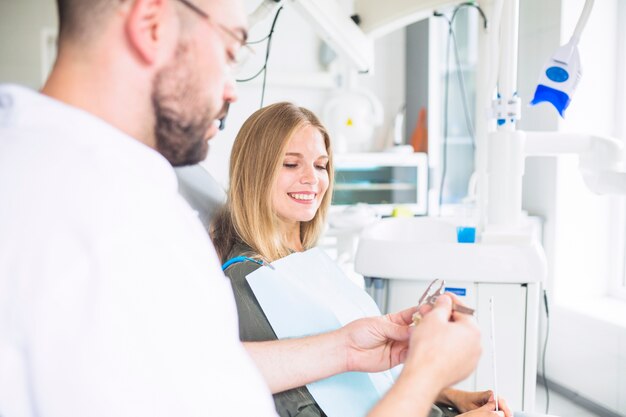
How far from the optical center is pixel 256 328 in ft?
3.32

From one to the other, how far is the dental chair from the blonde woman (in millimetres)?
37

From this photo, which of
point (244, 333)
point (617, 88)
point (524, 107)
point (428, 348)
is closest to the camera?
point (428, 348)

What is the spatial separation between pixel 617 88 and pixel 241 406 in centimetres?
228

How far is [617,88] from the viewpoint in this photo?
2.26m

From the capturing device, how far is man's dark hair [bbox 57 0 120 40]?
562 millimetres

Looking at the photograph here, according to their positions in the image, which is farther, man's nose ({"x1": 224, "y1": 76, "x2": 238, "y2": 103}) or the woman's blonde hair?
the woman's blonde hair

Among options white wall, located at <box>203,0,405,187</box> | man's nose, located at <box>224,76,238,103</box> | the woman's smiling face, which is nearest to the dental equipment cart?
the woman's smiling face

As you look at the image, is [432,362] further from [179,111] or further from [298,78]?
[298,78]

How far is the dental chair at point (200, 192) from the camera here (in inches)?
49.7

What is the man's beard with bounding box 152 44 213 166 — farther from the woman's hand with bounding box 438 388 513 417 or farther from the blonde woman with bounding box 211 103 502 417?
the woman's hand with bounding box 438 388 513 417

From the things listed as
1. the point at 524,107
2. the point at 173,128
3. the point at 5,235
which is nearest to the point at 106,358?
the point at 5,235

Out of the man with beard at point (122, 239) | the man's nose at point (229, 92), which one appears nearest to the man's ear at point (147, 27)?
the man with beard at point (122, 239)

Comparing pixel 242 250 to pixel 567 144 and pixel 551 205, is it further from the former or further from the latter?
pixel 551 205

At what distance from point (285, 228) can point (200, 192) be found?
8.7 inches
